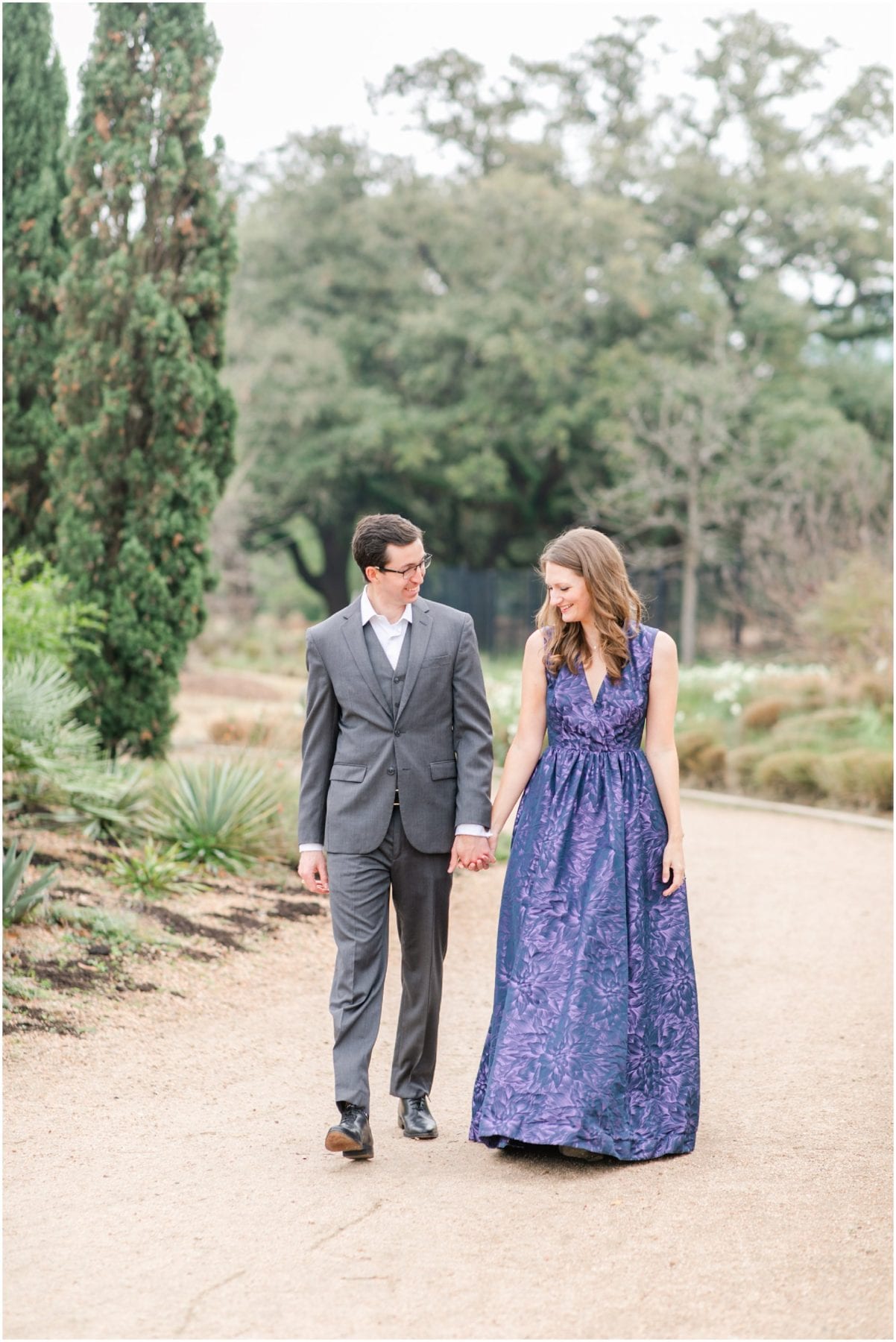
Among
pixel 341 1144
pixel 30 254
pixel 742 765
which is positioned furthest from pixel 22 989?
pixel 742 765

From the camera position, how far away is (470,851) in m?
4.34

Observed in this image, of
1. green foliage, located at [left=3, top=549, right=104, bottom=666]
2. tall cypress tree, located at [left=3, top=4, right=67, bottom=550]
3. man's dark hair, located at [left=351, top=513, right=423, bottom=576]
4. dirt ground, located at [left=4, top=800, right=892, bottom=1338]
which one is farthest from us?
tall cypress tree, located at [left=3, top=4, right=67, bottom=550]

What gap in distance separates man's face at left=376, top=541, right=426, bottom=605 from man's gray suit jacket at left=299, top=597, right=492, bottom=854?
0.11 metres

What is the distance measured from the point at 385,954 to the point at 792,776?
858cm

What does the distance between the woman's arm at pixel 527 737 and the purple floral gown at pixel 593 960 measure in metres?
0.04

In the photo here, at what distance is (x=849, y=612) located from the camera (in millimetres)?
15281

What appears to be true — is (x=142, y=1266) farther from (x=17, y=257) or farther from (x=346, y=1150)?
(x=17, y=257)

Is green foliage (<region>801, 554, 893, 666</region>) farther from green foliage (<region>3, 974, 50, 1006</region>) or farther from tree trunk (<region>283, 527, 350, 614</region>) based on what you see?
tree trunk (<region>283, 527, 350, 614</region>)

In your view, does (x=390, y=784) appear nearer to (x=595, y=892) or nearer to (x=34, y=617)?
(x=595, y=892)

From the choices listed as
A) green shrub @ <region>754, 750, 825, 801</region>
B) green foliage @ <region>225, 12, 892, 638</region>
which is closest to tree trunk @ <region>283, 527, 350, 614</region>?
green foliage @ <region>225, 12, 892, 638</region>

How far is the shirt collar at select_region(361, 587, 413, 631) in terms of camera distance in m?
4.48

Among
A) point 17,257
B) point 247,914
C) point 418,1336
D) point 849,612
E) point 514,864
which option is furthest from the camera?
point 849,612

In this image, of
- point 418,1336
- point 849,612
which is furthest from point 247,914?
point 849,612

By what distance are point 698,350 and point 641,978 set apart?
79.1 feet
